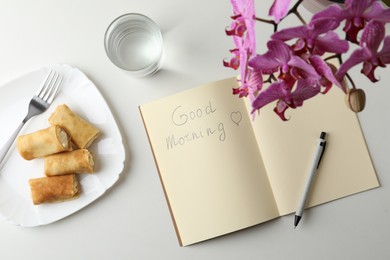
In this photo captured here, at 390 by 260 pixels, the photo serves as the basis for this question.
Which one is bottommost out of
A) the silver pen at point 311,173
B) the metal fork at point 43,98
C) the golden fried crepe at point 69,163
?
the silver pen at point 311,173

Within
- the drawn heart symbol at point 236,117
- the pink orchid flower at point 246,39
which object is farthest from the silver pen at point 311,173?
the pink orchid flower at point 246,39

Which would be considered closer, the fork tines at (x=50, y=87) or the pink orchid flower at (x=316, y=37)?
the pink orchid flower at (x=316, y=37)

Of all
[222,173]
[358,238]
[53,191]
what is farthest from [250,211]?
[53,191]

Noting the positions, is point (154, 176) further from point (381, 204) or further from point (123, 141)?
point (381, 204)

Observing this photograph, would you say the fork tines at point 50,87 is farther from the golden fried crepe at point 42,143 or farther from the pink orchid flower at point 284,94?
the pink orchid flower at point 284,94

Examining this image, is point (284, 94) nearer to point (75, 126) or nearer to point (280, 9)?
point (280, 9)

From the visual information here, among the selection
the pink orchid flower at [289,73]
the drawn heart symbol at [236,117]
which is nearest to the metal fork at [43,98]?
the drawn heart symbol at [236,117]

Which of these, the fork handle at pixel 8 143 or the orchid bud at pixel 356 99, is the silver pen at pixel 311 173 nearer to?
the orchid bud at pixel 356 99

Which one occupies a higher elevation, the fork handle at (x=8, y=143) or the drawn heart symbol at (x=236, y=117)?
the fork handle at (x=8, y=143)
